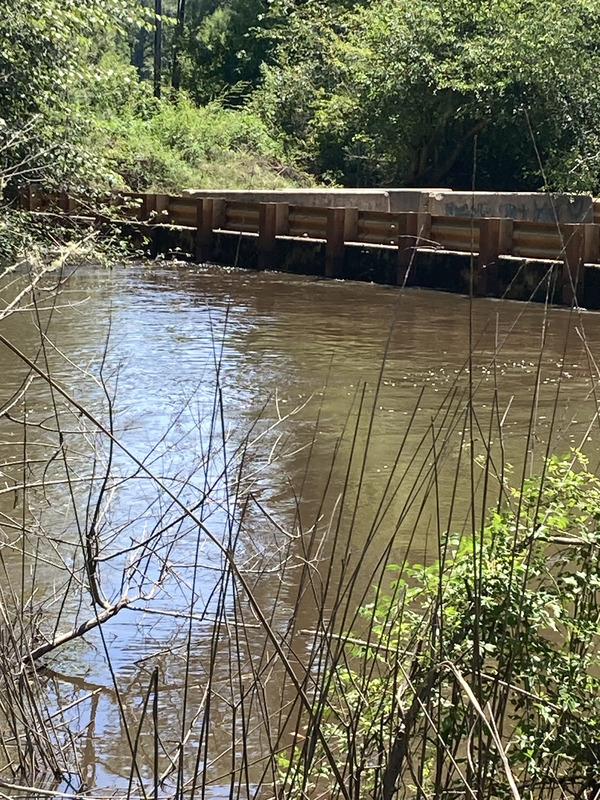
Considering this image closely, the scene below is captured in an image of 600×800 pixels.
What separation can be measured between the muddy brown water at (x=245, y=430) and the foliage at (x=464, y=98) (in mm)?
8055

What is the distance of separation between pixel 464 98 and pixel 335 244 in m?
8.01

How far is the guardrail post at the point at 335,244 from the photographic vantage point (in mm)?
19203

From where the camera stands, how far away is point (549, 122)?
24297 millimetres

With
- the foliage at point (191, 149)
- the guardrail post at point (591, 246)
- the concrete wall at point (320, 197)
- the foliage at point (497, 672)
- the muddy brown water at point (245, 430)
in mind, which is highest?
the foliage at point (191, 149)

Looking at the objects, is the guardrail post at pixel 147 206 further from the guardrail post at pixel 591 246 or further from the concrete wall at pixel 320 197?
the guardrail post at pixel 591 246

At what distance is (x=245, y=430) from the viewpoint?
339 inches

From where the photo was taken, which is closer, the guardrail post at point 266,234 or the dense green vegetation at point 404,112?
the guardrail post at point 266,234

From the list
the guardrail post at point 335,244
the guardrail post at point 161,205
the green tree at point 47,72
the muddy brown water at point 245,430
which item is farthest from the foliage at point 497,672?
the guardrail post at point 161,205

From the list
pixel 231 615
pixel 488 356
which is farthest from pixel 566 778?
pixel 488 356

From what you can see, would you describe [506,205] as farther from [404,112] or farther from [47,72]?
[47,72]

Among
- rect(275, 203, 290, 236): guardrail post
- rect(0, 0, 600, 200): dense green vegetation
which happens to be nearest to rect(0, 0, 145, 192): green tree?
rect(0, 0, 600, 200): dense green vegetation

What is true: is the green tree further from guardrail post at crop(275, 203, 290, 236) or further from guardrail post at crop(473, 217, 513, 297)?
guardrail post at crop(473, 217, 513, 297)

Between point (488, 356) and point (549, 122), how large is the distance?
13690 millimetres

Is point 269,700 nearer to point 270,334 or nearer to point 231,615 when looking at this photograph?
point 231,615
